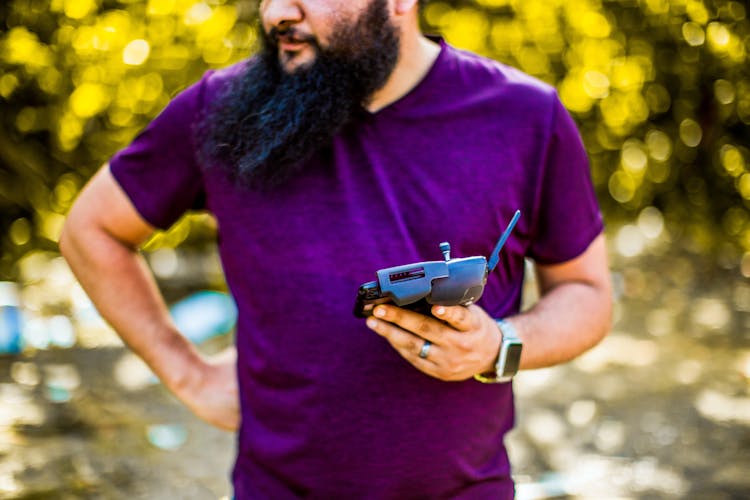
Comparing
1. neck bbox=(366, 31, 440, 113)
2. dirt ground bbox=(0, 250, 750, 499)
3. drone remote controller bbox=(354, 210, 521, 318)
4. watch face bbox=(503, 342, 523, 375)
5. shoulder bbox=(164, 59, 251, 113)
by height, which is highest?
shoulder bbox=(164, 59, 251, 113)

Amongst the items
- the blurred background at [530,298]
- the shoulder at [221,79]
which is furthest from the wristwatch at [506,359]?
the blurred background at [530,298]

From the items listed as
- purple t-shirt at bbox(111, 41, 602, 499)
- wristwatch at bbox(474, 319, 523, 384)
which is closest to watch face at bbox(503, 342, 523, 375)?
wristwatch at bbox(474, 319, 523, 384)

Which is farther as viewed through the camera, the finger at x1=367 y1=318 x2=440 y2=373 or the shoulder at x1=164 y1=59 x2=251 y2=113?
the shoulder at x1=164 y1=59 x2=251 y2=113

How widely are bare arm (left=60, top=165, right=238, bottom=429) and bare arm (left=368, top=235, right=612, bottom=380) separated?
80 cm

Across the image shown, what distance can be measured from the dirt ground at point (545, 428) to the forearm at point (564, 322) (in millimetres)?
1753

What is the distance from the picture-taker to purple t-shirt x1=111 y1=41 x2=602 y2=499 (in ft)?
6.19

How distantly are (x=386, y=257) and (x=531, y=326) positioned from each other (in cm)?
38

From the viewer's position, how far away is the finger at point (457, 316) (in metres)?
1.57

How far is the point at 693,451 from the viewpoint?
4.04 m

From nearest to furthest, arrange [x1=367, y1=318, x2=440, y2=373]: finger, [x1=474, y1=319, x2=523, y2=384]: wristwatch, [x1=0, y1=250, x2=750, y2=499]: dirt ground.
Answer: [x1=367, y1=318, x2=440, y2=373]: finger
[x1=474, y1=319, x2=523, y2=384]: wristwatch
[x1=0, y1=250, x2=750, y2=499]: dirt ground

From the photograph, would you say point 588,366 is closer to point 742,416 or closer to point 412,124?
point 742,416

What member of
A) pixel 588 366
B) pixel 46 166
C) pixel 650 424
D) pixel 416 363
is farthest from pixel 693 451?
pixel 46 166

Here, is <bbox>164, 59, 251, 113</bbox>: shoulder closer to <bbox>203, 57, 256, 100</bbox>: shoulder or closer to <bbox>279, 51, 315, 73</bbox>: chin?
<bbox>203, 57, 256, 100</bbox>: shoulder

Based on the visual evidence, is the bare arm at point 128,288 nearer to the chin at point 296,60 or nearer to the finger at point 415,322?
the chin at point 296,60
